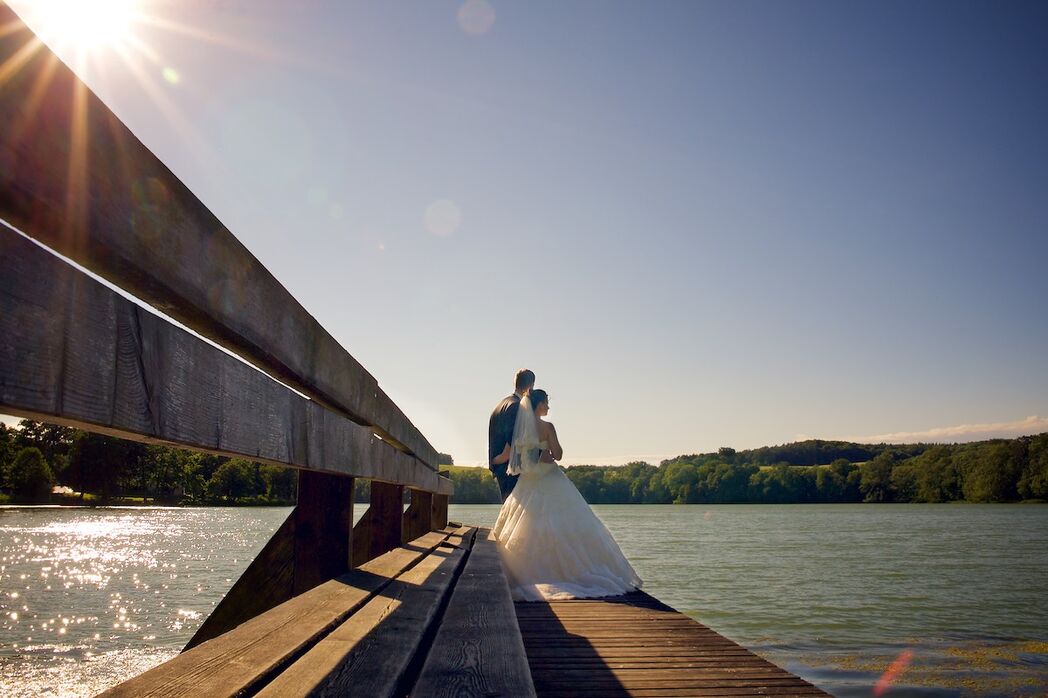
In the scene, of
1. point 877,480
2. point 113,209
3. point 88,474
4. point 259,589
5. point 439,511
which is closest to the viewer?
point 113,209

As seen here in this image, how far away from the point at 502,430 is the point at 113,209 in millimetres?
6182

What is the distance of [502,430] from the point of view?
7039mm

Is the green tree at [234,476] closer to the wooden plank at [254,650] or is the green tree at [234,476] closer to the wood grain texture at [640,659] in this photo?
the wood grain texture at [640,659]

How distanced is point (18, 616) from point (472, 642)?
12646 millimetres

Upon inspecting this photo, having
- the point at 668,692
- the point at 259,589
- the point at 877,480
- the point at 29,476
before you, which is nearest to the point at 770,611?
the point at 668,692

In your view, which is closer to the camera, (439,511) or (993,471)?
(439,511)

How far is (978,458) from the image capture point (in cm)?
9769

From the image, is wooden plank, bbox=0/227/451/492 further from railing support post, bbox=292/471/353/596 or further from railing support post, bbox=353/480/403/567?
railing support post, bbox=353/480/403/567

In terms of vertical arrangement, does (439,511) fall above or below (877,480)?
above

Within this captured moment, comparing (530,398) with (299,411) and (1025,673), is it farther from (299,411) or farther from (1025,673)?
(1025,673)

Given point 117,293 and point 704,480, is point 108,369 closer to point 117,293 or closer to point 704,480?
point 117,293

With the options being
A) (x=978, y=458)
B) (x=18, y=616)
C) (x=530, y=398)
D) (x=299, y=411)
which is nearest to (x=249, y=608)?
(x=299, y=411)

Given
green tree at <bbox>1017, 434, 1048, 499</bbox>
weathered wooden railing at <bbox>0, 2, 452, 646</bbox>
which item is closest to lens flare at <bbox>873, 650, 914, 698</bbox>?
weathered wooden railing at <bbox>0, 2, 452, 646</bbox>

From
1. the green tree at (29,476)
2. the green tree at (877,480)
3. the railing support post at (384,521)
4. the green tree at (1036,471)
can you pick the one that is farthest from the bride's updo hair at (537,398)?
the green tree at (877,480)
